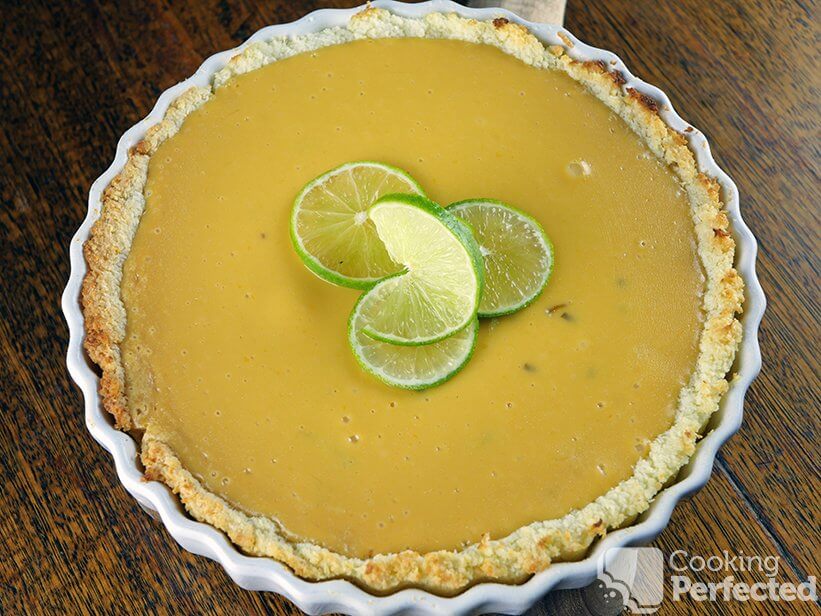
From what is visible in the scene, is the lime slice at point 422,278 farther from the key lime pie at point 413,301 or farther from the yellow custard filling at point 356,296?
the yellow custard filling at point 356,296

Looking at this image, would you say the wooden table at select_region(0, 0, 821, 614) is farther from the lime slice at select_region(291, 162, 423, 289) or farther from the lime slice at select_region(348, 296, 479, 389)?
the lime slice at select_region(291, 162, 423, 289)

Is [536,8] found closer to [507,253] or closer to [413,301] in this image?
[507,253]

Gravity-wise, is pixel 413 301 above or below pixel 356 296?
above

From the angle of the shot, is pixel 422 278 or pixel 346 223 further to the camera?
pixel 346 223

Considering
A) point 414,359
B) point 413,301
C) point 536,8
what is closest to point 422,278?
point 413,301

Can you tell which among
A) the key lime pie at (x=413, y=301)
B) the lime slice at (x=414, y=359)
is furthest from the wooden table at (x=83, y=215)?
the lime slice at (x=414, y=359)

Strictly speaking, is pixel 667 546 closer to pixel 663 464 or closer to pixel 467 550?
pixel 663 464
